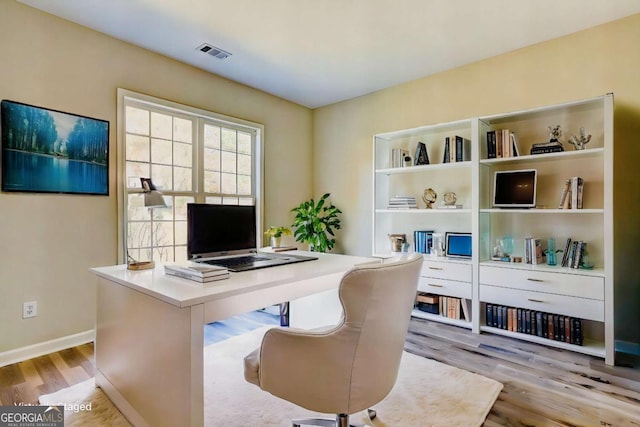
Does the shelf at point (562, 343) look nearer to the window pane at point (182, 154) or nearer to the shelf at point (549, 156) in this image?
the shelf at point (549, 156)

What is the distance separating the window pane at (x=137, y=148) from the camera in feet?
9.92

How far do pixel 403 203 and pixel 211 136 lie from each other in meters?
A: 2.29

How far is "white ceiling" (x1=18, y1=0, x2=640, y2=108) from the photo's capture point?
2.42 metres

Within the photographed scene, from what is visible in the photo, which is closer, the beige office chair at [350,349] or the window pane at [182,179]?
the beige office chair at [350,349]

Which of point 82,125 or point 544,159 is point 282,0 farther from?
point 544,159

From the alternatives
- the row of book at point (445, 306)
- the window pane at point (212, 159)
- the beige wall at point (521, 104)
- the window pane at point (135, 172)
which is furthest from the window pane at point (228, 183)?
the row of book at point (445, 306)

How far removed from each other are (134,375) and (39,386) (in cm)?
96

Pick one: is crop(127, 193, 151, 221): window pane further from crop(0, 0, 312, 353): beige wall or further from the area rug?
the area rug

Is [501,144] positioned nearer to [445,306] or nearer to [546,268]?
[546,268]

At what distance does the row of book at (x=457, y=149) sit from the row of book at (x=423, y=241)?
80cm

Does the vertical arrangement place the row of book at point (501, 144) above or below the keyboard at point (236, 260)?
above

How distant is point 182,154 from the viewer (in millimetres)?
3414

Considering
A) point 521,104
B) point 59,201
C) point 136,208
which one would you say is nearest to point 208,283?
point 59,201

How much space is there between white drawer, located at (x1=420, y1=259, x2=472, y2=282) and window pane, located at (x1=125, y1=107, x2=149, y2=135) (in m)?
3.02
